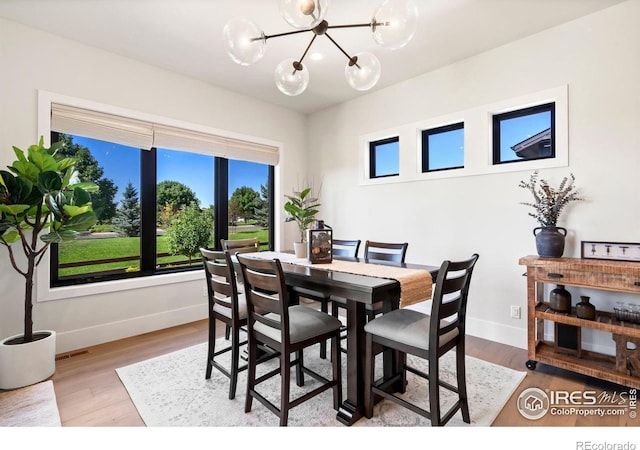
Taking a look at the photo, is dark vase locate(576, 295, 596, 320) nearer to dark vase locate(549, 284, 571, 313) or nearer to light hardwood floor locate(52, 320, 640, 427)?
dark vase locate(549, 284, 571, 313)

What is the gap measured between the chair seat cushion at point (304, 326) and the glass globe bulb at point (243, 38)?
160 cm

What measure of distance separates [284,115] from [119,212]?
248 cm

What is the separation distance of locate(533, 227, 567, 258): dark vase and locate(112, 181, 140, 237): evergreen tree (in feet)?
12.5

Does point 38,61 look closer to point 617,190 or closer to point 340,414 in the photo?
point 340,414

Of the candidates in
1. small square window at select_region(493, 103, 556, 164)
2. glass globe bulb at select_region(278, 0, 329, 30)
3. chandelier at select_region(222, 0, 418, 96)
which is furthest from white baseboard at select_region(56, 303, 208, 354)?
A: small square window at select_region(493, 103, 556, 164)

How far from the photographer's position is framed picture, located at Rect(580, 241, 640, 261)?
2.22 m

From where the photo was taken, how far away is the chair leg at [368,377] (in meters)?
1.81

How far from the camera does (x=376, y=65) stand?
2119mm

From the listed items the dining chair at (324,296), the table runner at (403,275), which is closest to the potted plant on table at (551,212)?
the table runner at (403,275)

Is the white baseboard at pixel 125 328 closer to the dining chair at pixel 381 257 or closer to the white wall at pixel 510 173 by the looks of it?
the dining chair at pixel 381 257

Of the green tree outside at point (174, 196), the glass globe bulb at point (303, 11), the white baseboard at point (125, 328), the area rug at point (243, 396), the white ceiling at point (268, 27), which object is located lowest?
the area rug at point (243, 396)

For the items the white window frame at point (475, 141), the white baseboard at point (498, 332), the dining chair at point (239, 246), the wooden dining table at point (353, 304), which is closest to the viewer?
the wooden dining table at point (353, 304)
